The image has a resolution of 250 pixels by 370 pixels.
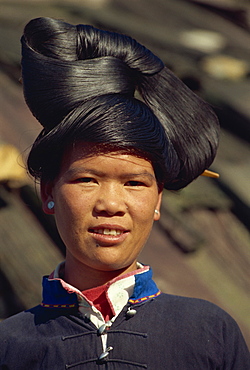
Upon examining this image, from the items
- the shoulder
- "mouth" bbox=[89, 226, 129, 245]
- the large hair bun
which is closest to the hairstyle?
the large hair bun

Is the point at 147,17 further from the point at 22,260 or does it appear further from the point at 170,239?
the point at 22,260

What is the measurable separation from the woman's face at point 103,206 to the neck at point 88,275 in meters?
0.06

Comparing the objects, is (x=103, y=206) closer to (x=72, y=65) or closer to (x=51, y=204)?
(x=51, y=204)

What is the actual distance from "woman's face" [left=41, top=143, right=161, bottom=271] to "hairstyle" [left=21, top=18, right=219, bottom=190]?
6cm

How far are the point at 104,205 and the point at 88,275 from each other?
0.29 metres

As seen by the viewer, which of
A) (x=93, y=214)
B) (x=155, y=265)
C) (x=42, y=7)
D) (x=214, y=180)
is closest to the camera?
(x=93, y=214)

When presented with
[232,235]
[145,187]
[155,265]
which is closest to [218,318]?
[145,187]

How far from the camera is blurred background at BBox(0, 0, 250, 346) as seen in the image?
3.10 m

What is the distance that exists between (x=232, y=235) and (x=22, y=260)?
1109mm

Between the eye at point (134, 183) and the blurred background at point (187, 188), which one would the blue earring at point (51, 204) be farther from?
the blurred background at point (187, 188)

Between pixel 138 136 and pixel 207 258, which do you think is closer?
pixel 138 136

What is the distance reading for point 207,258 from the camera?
319 cm

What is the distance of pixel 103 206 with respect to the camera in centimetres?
191

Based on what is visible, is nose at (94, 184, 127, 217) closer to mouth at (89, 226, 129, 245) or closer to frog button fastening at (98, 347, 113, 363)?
mouth at (89, 226, 129, 245)
